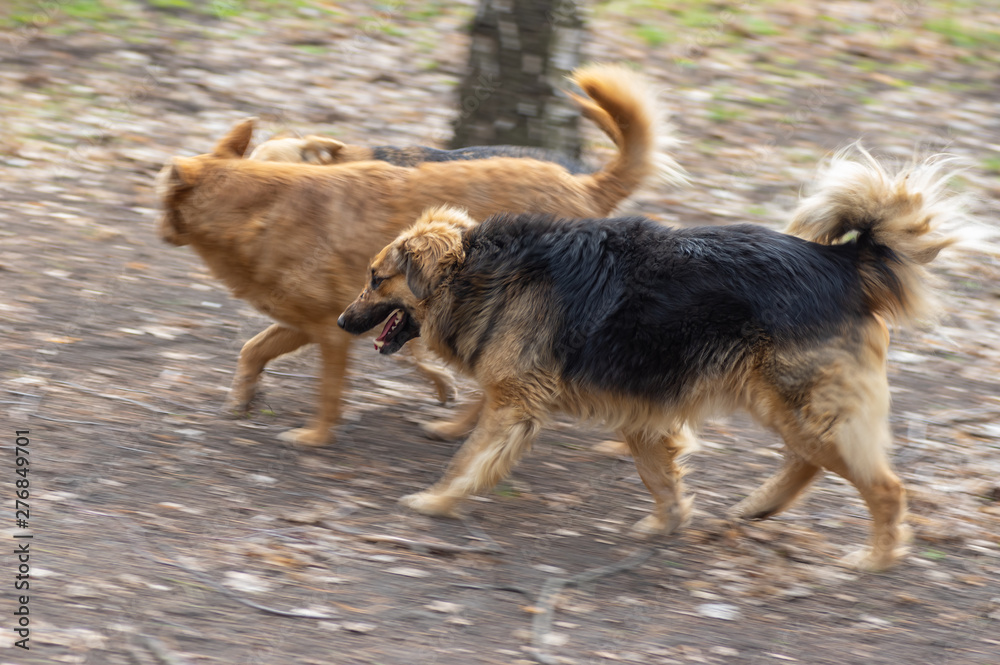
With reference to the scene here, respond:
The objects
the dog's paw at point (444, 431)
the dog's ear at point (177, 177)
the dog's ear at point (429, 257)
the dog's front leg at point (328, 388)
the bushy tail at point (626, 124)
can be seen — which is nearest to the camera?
the dog's ear at point (429, 257)

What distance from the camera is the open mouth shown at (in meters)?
5.05

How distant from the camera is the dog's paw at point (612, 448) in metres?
5.82

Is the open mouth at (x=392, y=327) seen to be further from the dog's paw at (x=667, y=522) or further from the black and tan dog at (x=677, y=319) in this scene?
the dog's paw at (x=667, y=522)

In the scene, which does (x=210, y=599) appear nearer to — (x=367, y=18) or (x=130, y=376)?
(x=130, y=376)

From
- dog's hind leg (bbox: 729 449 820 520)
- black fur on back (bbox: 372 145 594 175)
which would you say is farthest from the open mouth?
dog's hind leg (bbox: 729 449 820 520)

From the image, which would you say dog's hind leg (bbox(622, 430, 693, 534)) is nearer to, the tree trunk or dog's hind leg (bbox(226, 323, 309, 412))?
dog's hind leg (bbox(226, 323, 309, 412))

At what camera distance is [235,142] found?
5.46 metres

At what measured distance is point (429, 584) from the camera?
13.6 ft

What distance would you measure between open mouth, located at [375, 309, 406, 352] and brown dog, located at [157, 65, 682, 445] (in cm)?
27

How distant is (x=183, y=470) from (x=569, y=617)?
2.07 meters

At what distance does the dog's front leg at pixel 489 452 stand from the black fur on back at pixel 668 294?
1.10 feet

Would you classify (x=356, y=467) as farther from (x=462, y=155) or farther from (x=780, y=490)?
(x=780, y=490)

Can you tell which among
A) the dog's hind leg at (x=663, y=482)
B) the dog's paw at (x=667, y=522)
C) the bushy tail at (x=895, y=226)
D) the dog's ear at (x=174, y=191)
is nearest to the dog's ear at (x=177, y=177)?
the dog's ear at (x=174, y=191)

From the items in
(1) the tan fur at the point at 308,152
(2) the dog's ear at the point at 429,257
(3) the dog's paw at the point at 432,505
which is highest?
(1) the tan fur at the point at 308,152
